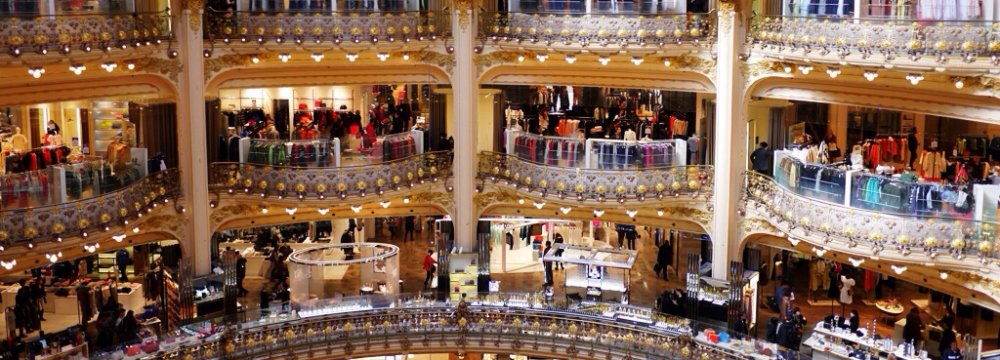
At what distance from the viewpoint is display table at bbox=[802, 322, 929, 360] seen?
26734mm

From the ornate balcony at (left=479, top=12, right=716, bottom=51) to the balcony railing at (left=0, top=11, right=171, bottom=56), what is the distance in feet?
29.8

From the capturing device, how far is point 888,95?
27.9 m

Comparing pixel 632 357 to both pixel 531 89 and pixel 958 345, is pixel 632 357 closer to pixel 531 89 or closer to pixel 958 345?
pixel 958 345

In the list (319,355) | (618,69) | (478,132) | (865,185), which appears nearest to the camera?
(865,185)

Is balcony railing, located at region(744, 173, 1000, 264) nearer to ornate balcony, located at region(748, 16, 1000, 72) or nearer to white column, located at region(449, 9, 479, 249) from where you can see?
ornate balcony, located at region(748, 16, 1000, 72)

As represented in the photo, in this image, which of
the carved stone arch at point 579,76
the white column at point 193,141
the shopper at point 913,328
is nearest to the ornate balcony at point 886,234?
the shopper at point 913,328

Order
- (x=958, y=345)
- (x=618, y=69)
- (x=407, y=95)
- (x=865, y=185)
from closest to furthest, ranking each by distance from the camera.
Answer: (x=865, y=185) → (x=958, y=345) → (x=618, y=69) → (x=407, y=95)

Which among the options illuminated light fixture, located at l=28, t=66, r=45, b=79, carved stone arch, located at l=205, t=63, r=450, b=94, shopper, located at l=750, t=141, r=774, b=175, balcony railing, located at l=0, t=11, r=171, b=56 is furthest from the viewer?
carved stone arch, located at l=205, t=63, r=450, b=94

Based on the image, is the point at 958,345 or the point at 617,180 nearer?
the point at 958,345

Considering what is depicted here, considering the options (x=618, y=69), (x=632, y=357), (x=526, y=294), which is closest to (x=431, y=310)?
(x=526, y=294)

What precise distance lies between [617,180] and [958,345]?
9.29 meters

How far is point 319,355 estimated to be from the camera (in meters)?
30.1

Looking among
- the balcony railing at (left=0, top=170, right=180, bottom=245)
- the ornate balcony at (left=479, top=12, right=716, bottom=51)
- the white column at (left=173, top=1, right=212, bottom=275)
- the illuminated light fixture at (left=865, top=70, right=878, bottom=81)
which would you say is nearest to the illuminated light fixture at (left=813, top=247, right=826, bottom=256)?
the illuminated light fixture at (left=865, top=70, right=878, bottom=81)

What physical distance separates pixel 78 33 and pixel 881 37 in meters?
17.5
